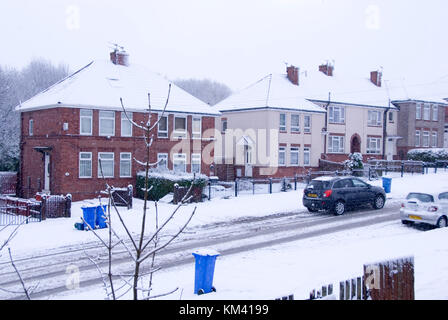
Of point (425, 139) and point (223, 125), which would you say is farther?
point (425, 139)

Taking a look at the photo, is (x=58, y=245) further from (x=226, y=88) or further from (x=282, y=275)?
(x=226, y=88)

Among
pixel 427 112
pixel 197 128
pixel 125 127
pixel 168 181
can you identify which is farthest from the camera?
pixel 427 112

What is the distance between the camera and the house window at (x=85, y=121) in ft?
93.7

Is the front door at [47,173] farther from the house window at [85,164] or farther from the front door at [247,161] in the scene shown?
the front door at [247,161]

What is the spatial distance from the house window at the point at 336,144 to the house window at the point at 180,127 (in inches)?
629

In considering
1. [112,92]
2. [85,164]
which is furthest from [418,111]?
[85,164]

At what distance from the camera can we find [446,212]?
17.6 m

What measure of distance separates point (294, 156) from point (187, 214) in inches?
769

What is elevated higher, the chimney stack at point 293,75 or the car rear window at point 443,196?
the chimney stack at point 293,75

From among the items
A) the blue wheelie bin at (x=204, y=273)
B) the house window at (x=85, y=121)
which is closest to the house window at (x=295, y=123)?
the house window at (x=85, y=121)

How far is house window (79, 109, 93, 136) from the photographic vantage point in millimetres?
28547

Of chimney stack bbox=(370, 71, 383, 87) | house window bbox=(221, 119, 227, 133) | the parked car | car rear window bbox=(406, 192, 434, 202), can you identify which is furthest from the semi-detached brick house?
chimney stack bbox=(370, 71, 383, 87)

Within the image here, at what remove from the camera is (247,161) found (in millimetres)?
38812

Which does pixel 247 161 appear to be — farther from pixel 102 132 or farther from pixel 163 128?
pixel 102 132
